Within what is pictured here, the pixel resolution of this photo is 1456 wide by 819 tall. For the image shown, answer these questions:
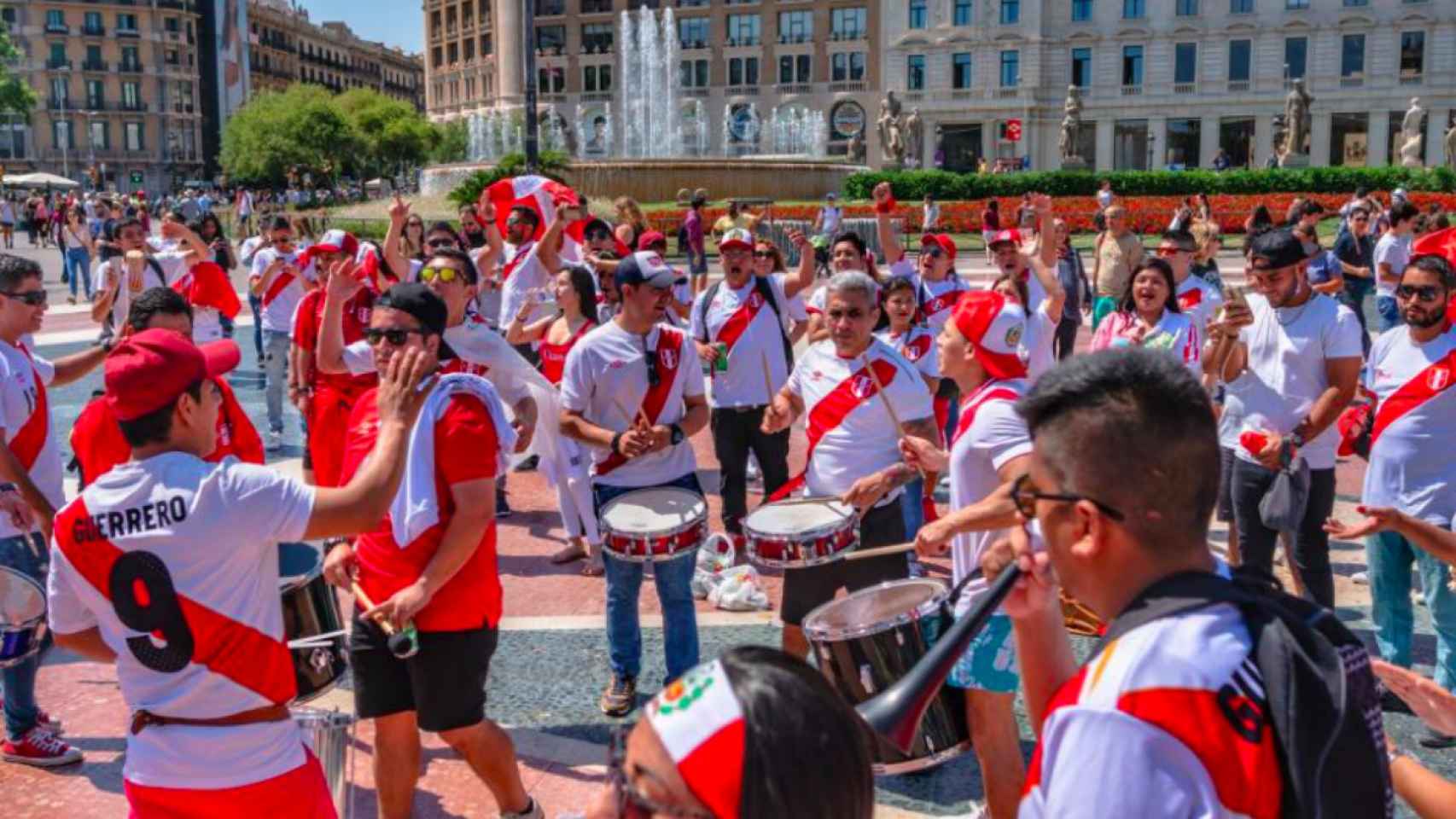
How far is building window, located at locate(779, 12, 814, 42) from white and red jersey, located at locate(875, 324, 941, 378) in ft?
281

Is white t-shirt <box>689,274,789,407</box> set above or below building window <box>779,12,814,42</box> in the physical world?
below

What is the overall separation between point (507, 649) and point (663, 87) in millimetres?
83005

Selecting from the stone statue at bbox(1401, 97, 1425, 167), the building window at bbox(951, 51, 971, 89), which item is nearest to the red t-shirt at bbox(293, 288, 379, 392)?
the stone statue at bbox(1401, 97, 1425, 167)

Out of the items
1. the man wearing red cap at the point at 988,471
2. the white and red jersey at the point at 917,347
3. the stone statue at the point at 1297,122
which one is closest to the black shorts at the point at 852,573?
the man wearing red cap at the point at 988,471

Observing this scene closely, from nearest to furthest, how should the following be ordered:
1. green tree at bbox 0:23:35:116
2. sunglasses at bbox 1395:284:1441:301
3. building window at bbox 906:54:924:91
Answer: sunglasses at bbox 1395:284:1441:301
green tree at bbox 0:23:35:116
building window at bbox 906:54:924:91

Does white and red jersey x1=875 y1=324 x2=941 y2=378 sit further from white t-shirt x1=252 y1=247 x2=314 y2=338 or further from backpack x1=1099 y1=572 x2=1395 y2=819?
backpack x1=1099 y1=572 x2=1395 y2=819

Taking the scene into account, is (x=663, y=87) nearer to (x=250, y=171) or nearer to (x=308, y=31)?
(x=250, y=171)

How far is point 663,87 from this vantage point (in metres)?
86.6

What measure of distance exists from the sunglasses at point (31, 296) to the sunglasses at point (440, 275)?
158 cm

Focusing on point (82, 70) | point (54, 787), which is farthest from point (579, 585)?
point (82, 70)

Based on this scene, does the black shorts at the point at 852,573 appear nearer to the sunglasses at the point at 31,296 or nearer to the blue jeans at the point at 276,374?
the sunglasses at the point at 31,296

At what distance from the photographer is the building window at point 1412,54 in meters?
69.9

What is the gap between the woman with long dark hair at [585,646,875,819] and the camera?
162 centimetres

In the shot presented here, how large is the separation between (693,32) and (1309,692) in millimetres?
96079
